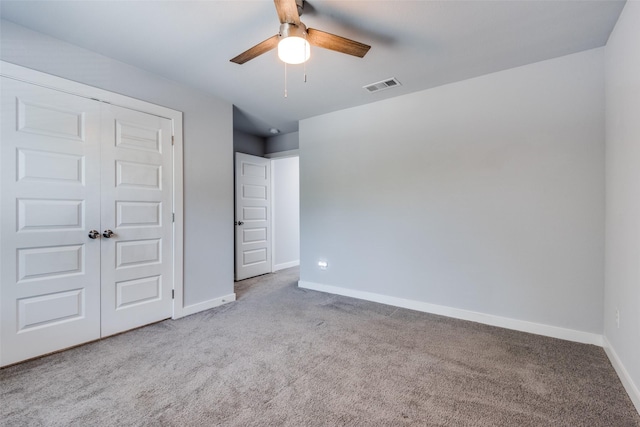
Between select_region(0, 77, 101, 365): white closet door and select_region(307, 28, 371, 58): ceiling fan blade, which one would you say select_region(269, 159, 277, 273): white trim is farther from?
select_region(307, 28, 371, 58): ceiling fan blade

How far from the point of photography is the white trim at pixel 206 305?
126 inches

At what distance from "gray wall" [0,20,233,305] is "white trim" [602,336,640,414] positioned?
3.66 m

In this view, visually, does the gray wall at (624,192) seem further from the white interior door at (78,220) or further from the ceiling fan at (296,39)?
the white interior door at (78,220)

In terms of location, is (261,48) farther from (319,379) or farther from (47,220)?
(319,379)

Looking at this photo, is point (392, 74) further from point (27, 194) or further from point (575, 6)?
point (27, 194)

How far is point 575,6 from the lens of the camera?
75.5 inches

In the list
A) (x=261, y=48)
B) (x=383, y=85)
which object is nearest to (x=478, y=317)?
(x=383, y=85)

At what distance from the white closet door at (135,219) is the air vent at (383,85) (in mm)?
2282

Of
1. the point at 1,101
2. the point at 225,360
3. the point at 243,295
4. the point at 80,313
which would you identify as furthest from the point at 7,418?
the point at 243,295

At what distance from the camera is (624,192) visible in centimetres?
192

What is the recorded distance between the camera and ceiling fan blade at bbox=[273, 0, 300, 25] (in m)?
1.66

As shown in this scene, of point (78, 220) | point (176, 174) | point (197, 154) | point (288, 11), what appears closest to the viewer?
point (288, 11)

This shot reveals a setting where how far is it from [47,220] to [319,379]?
2514mm

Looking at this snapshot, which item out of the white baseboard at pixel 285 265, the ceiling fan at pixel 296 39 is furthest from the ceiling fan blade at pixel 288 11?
Result: the white baseboard at pixel 285 265
